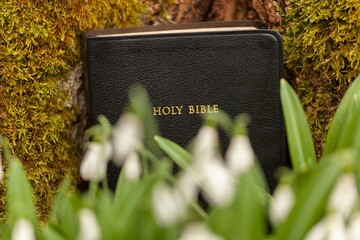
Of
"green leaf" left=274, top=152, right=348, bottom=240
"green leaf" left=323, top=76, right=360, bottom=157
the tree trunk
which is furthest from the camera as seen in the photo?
the tree trunk

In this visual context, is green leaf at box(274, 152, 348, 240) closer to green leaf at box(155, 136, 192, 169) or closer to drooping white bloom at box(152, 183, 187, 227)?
drooping white bloom at box(152, 183, 187, 227)

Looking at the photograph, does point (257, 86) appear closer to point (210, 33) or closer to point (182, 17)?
point (210, 33)

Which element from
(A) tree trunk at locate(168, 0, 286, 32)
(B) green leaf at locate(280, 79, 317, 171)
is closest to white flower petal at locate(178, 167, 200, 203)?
(B) green leaf at locate(280, 79, 317, 171)

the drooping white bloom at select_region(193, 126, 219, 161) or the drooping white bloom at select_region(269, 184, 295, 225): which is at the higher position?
the drooping white bloom at select_region(193, 126, 219, 161)

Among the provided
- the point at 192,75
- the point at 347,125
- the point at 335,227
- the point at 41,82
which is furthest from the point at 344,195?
the point at 41,82

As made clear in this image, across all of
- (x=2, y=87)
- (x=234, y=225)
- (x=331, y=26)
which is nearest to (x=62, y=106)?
(x=2, y=87)

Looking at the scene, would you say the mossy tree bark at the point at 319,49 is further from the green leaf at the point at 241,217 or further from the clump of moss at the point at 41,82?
the green leaf at the point at 241,217

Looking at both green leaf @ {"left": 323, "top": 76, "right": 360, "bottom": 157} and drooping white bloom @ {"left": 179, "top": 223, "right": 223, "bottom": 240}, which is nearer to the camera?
drooping white bloom @ {"left": 179, "top": 223, "right": 223, "bottom": 240}
